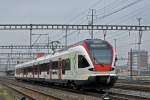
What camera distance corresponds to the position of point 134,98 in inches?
910

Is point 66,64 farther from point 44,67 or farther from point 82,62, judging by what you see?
point 44,67

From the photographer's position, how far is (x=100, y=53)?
27688 millimetres

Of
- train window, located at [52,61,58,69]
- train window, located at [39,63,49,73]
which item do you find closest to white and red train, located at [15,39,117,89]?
train window, located at [52,61,58,69]

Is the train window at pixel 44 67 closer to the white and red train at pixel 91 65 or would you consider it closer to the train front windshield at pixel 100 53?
the white and red train at pixel 91 65

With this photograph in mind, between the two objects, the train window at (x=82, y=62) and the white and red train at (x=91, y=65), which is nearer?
the white and red train at (x=91, y=65)

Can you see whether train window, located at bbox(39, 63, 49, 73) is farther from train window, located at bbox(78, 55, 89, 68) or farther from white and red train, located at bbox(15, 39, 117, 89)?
train window, located at bbox(78, 55, 89, 68)

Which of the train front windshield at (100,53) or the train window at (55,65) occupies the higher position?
the train front windshield at (100,53)

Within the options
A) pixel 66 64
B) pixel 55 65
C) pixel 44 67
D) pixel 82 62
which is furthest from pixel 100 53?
pixel 44 67

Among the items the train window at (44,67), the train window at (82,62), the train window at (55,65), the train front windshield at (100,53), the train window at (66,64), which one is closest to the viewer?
the train front windshield at (100,53)

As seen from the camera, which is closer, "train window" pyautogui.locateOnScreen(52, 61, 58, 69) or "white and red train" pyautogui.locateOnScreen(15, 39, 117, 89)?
"white and red train" pyautogui.locateOnScreen(15, 39, 117, 89)

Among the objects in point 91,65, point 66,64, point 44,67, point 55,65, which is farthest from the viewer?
point 44,67

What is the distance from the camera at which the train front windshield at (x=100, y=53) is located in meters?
27.3

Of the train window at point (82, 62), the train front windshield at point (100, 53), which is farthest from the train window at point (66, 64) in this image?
the train front windshield at point (100, 53)

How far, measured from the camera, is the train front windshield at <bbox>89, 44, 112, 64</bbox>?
27.3 metres
